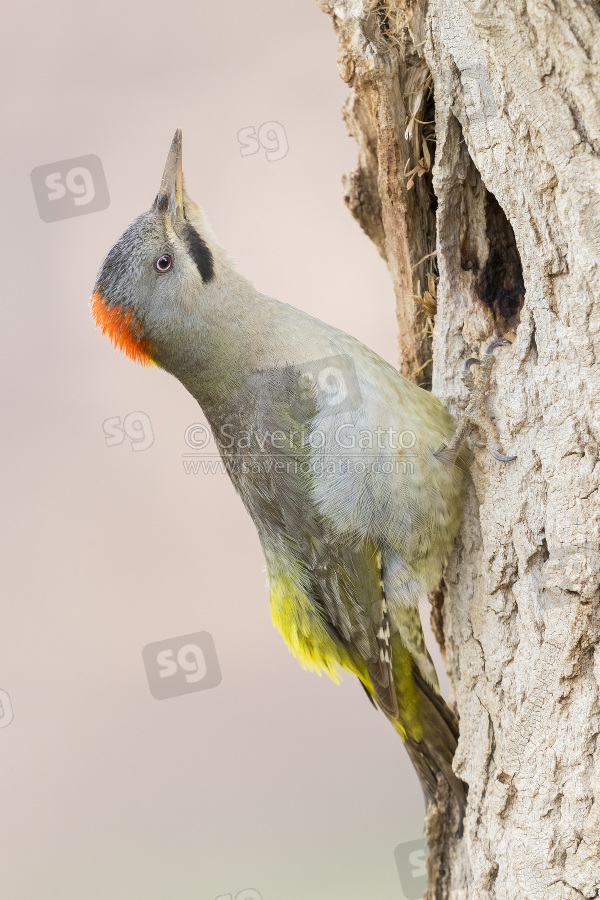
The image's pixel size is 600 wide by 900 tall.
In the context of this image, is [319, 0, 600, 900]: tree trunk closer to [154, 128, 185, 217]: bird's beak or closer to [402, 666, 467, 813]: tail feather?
[402, 666, 467, 813]: tail feather

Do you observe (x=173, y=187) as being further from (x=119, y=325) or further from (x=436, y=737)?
A: (x=436, y=737)

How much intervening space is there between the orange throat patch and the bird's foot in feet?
3.50

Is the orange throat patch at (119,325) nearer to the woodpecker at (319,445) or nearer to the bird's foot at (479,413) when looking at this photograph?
the woodpecker at (319,445)

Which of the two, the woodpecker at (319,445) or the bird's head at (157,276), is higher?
the bird's head at (157,276)

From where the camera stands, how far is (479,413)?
2.35 meters

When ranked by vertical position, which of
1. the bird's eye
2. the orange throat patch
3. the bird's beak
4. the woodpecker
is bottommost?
the woodpecker

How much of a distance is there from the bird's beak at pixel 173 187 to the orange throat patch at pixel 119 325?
1.23 feet

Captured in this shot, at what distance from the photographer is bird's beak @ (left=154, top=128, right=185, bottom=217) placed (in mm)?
2633

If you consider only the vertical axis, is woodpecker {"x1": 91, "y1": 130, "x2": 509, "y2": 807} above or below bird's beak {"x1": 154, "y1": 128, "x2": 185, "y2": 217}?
below

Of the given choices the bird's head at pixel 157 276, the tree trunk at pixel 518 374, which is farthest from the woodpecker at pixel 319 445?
the tree trunk at pixel 518 374

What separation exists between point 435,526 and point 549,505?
455 mm

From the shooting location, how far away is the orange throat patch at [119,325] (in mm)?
2590

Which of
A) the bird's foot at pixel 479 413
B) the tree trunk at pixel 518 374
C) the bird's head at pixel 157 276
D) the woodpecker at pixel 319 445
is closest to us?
the tree trunk at pixel 518 374

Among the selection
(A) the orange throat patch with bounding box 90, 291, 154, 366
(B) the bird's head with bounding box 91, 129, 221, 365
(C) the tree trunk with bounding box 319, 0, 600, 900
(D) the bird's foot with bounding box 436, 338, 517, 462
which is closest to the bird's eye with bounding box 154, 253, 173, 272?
(B) the bird's head with bounding box 91, 129, 221, 365
